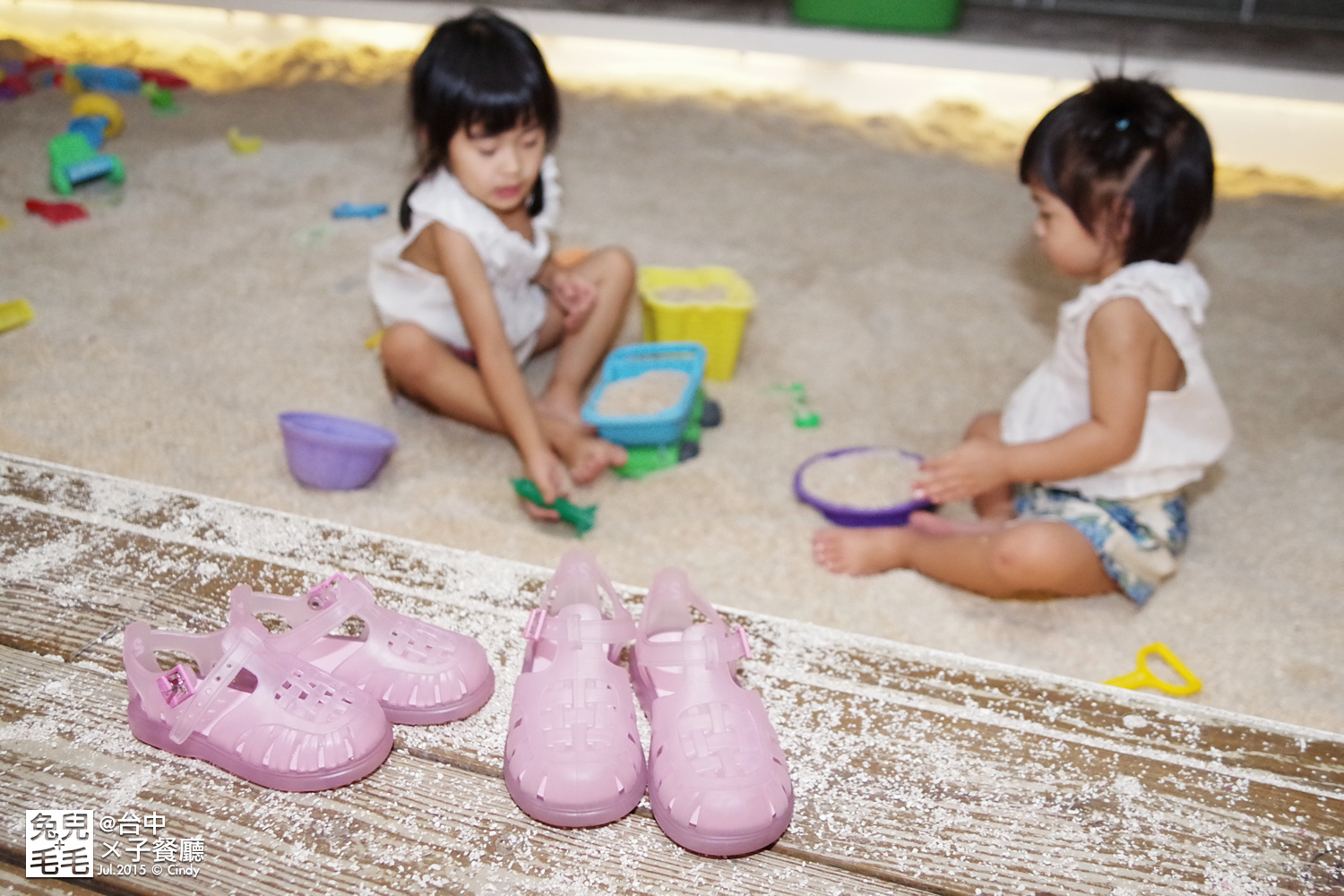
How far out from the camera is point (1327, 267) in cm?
246

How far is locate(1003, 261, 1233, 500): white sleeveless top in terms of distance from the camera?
57.1 inches

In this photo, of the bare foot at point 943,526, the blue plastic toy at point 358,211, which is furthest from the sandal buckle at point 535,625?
the blue plastic toy at point 358,211

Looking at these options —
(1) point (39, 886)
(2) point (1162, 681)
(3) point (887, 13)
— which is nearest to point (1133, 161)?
(2) point (1162, 681)

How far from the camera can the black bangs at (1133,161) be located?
4.59 feet

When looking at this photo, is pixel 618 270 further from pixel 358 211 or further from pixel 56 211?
pixel 56 211

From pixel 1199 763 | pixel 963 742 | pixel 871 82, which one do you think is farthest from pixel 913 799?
pixel 871 82

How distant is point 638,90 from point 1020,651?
104 inches

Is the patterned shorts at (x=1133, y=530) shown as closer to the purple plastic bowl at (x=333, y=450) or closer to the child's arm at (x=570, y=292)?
the child's arm at (x=570, y=292)

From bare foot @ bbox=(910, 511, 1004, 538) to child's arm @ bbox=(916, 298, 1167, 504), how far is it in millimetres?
54

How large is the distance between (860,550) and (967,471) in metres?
0.19

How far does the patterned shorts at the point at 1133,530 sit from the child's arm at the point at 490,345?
76cm

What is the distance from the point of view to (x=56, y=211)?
7.87 ft

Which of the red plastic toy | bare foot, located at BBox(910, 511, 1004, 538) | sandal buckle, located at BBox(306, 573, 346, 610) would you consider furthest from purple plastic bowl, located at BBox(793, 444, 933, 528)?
the red plastic toy

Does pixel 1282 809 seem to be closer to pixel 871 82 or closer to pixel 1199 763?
pixel 1199 763
